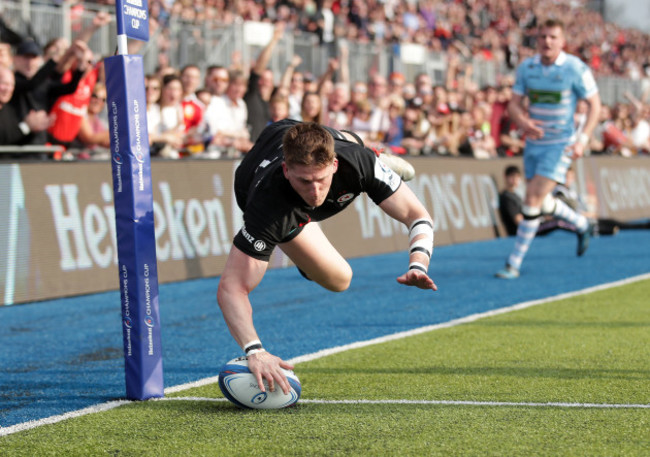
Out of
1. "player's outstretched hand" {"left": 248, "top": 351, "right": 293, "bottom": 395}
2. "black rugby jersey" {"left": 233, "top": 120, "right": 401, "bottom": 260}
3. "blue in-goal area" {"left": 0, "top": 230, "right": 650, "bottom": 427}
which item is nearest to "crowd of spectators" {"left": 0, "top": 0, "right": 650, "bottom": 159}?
"blue in-goal area" {"left": 0, "top": 230, "right": 650, "bottom": 427}

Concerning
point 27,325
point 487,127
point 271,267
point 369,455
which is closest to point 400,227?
point 271,267

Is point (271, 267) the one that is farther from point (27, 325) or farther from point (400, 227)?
point (27, 325)

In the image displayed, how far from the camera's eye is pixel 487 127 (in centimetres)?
1914

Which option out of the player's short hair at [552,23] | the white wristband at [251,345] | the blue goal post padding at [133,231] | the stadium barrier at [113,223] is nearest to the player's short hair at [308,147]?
the white wristband at [251,345]

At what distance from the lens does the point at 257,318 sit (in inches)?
350

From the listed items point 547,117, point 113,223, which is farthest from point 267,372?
point 547,117

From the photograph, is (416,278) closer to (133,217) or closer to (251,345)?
(251,345)

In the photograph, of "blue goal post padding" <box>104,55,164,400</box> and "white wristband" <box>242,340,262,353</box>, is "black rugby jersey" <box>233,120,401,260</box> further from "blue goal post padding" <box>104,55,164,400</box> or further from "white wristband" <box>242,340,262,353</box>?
"blue goal post padding" <box>104,55,164,400</box>

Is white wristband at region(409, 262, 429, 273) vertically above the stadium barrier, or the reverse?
white wristband at region(409, 262, 429, 273)

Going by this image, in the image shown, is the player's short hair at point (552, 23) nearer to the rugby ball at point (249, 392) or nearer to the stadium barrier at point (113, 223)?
the stadium barrier at point (113, 223)

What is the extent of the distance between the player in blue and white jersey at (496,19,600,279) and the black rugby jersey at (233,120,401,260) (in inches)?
239

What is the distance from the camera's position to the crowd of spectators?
1103 cm

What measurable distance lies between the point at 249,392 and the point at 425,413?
958 mm

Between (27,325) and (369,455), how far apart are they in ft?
17.6
